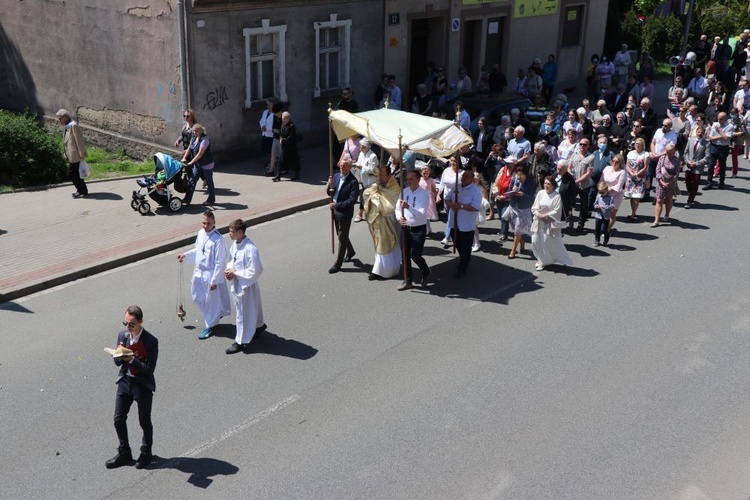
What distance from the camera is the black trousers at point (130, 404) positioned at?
25.9 feet

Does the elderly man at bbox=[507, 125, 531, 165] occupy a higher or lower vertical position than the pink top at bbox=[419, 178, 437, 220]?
higher

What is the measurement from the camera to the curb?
1214 centimetres

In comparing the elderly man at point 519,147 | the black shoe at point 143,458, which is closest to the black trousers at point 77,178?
the elderly man at point 519,147

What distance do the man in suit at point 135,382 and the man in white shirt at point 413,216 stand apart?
16.7 feet

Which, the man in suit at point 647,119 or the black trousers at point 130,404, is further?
the man in suit at point 647,119

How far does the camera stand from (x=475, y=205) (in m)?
12.8

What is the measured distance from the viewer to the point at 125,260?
13.5 metres

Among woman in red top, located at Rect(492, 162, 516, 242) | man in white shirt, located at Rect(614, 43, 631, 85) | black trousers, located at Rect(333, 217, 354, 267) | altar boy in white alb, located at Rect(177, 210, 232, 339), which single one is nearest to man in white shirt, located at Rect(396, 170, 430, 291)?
black trousers, located at Rect(333, 217, 354, 267)

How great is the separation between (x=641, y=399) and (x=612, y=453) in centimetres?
124

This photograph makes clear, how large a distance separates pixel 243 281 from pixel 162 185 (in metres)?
6.09

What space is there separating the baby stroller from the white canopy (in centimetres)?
387

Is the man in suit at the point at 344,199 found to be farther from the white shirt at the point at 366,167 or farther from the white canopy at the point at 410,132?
the white shirt at the point at 366,167

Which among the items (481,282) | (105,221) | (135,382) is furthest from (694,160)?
(135,382)

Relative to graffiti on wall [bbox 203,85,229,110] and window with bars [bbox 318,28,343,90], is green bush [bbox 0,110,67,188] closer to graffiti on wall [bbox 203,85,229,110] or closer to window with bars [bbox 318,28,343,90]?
graffiti on wall [bbox 203,85,229,110]
